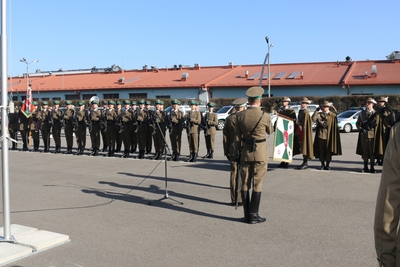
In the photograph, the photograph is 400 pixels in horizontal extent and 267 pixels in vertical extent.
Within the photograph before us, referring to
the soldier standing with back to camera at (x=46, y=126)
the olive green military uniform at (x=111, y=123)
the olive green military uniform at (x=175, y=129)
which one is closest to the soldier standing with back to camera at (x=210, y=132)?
the olive green military uniform at (x=175, y=129)

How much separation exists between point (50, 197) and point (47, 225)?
226cm

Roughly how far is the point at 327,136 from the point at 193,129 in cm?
460

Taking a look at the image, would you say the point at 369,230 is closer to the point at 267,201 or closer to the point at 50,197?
the point at 267,201

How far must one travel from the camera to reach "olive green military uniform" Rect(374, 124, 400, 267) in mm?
2758

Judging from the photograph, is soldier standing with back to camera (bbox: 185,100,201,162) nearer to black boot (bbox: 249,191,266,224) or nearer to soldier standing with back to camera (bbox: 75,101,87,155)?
soldier standing with back to camera (bbox: 75,101,87,155)

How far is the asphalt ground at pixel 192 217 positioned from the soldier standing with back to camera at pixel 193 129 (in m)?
1.90

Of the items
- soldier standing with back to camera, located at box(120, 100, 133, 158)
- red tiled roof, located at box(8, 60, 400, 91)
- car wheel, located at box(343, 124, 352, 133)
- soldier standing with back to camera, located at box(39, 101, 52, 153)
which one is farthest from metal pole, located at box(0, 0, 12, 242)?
red tiled roof, located at box(8, 60, 400, 91)

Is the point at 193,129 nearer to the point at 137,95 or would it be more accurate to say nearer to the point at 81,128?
the point at 81,128

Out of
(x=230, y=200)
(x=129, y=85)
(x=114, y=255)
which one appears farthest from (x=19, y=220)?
(x=129, y=85)

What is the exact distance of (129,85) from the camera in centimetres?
4825

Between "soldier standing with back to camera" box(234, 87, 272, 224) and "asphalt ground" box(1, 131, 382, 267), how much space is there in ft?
1.10

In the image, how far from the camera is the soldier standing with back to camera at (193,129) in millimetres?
14930

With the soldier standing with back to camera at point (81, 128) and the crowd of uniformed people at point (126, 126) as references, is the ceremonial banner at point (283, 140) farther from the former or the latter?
the soldier standing with back to camera at point (81, 128)

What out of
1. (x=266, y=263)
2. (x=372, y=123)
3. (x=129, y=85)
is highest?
(x=129, y=85)
